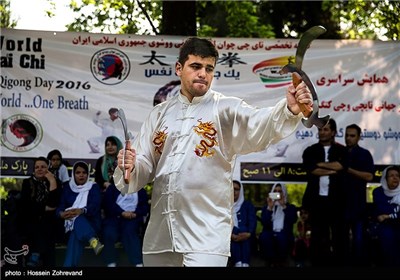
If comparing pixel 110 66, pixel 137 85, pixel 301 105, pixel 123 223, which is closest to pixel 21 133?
pixel 110 66

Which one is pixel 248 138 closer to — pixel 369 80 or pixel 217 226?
pixel 217 226

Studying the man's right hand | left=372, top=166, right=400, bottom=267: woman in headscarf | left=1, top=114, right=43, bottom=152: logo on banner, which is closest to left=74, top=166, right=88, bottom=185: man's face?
left=1, top=114, right=43, bottom=152: logo on banner

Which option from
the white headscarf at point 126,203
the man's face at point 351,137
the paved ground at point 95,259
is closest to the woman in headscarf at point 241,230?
the paved ground at point 95,259

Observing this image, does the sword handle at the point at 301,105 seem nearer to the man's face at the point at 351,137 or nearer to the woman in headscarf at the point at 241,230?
the woman in headscarf at the point at 241,230

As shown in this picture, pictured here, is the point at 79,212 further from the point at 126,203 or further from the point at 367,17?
the point at 367,17

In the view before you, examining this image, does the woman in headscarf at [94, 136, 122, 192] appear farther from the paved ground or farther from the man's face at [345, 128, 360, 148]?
the man's face at [345, 128, 360, 148]

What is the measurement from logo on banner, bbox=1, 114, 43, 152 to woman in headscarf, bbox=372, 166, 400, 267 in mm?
4173

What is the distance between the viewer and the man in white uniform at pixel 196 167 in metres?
6.57

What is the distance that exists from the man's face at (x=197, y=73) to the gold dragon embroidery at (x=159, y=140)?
1.19ft

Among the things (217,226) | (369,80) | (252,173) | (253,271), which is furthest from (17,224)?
(253,271)

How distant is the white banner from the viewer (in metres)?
11.8

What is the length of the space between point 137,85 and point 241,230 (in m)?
2.17

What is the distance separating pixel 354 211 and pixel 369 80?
1.67 m

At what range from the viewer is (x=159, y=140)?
6.95 metres
